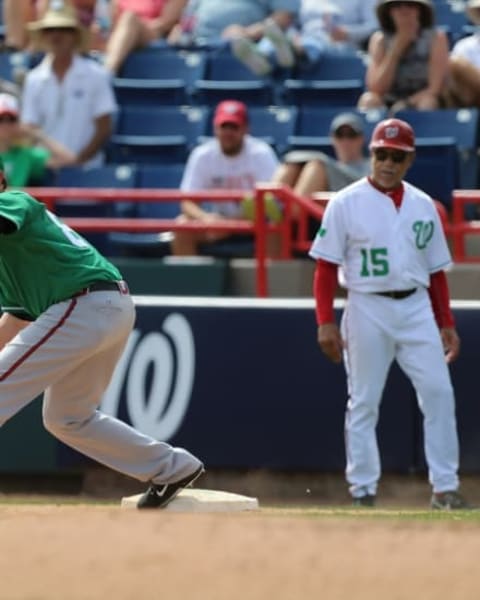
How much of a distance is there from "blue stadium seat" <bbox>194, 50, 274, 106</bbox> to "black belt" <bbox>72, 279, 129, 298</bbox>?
5.62 meters

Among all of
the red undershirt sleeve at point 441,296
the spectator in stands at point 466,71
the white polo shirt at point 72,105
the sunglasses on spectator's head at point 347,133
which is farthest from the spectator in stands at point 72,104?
the red undershirt sleeve at point 441,296

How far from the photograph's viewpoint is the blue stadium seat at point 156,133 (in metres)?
13.5

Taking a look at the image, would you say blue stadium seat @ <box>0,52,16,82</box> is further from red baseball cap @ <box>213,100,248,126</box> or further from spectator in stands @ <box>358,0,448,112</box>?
spectator in stands @ <box>358,0,448,112</box>

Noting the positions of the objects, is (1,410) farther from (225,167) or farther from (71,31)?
(71,31)

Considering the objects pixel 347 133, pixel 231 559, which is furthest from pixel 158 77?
pixel 231 559

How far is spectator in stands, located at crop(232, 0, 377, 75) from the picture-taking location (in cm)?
1383

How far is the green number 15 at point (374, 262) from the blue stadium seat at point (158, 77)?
446cm

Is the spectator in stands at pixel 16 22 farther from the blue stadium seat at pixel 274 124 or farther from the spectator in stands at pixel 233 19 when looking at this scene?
the blue stadium seat at pixel 274 124

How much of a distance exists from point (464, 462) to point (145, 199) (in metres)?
2.55

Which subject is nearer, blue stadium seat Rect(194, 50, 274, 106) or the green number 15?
the green number 15

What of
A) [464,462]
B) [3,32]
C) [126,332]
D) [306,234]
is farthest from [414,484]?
[3,32]

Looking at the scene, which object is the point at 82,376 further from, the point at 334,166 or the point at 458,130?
the point at 458,130

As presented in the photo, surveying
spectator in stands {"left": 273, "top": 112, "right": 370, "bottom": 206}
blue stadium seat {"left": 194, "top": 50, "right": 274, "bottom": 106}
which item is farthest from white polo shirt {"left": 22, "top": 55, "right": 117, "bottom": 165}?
spectator in stands {"left": 273, "top": 112, "right": 370, "bottom": 206}

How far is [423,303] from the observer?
998 cm
